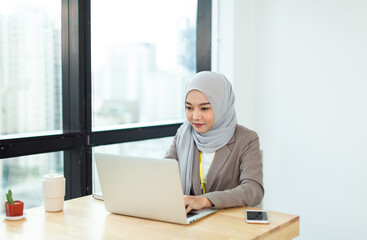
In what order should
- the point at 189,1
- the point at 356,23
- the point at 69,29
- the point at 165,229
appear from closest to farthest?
the point at 165,229 → the point at 69,29 → the point at 356,23 → the point at 189,1

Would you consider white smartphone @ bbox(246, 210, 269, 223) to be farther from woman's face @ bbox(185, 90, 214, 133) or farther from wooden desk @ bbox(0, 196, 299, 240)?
woman's face @ bbox(185, 90, 214, 133)

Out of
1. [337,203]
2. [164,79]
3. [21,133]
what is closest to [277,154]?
[337,203]

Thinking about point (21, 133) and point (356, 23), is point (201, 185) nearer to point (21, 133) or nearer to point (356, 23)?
point (21, 133)

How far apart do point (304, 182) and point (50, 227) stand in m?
2.27

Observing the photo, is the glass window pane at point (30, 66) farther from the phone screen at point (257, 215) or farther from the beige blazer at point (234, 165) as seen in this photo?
the phone screen at point (257, 215)

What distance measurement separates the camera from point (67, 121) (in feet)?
9.18

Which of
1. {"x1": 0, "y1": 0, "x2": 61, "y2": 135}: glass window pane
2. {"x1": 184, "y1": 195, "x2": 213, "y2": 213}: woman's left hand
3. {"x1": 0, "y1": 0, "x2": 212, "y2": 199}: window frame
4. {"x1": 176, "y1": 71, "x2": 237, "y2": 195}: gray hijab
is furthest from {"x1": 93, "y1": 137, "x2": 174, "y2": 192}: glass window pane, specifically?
{"x1": 184, "y1": 195, "x2": 213, "y2": 213}: woman's left hand

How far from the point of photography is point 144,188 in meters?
1.71

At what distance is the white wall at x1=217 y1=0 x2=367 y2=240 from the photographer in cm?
316

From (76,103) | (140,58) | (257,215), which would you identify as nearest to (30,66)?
(76,103)

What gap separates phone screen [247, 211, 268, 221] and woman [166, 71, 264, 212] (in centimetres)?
32

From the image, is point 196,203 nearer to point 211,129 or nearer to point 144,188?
point 144,188

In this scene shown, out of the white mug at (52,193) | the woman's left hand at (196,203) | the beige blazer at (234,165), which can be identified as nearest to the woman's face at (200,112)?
the beige blazer at (234,165)

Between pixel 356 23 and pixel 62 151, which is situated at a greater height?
pixel 356 23
